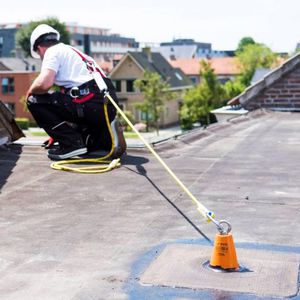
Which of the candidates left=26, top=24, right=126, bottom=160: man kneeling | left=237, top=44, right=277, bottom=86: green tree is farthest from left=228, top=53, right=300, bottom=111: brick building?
left=237, top=44, right=277, bottom=86: green tree

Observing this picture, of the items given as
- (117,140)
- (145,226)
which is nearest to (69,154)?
(117,140)

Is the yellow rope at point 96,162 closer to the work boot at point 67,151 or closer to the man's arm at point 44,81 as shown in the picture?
the work boot at point 67,151

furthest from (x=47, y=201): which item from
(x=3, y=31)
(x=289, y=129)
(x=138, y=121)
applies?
(x=3, y=31)

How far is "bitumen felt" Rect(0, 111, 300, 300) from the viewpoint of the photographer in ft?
11.6

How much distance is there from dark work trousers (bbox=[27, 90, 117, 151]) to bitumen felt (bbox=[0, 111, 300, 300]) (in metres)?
0.47

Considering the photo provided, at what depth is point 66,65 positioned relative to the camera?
7.38m

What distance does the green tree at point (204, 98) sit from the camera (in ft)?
192

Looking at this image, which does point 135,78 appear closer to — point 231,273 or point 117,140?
point 117,140

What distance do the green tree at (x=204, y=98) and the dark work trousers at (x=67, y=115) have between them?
50368mm

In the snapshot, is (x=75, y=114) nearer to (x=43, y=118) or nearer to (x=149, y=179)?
(x=43, y=118)

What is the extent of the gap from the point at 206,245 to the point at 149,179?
2329mm

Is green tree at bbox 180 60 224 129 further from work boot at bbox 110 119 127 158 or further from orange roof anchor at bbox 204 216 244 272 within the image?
orange roof anchor at bbox 204 216 244 272

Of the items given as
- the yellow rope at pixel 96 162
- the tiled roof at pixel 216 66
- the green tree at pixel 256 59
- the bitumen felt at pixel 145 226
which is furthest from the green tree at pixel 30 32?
the bitumen felt at pixel 145 226

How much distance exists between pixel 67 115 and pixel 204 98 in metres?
51.4
